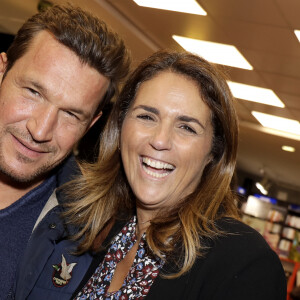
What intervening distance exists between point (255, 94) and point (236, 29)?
8.58 feet

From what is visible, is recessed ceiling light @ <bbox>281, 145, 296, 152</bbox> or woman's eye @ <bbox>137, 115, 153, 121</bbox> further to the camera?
recessed ceiling light @ <bbox>281, 145, 296, 152</bbox>

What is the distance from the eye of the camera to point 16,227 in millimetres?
1999

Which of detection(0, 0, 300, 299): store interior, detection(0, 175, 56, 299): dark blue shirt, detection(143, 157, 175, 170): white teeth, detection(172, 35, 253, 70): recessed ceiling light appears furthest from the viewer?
detection(172, 35, 253, 70): recessed ceiling light

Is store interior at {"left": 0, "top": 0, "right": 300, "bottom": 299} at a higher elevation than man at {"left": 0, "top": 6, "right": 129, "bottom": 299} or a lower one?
higher

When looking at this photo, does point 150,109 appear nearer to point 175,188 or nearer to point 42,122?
point 175,188

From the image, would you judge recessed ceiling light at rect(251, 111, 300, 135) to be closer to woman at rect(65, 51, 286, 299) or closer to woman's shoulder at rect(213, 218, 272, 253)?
woman at rect(65, 51, 286, 299)

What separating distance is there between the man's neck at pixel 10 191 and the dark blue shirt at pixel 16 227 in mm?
34

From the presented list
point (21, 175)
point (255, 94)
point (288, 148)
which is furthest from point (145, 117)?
point (288, 148)

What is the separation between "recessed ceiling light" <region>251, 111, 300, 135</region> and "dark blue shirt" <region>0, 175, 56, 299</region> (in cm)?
697

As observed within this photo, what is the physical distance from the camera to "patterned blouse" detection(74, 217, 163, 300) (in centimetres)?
167

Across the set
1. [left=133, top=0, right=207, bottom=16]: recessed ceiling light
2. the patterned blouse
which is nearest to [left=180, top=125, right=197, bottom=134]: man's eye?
the patterned blouse

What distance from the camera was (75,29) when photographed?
207 cm

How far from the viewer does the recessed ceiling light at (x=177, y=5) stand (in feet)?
14.6

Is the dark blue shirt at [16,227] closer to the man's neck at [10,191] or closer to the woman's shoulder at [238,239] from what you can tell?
the man's neck at [10,191]
